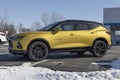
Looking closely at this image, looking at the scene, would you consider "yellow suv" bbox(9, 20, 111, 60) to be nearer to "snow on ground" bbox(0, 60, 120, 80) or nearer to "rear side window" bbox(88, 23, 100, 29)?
"rear side window" bbox(88, 23, 100, 29)

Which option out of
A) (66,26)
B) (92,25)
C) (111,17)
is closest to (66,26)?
(66,26)

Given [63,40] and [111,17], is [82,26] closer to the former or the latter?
[63,40]

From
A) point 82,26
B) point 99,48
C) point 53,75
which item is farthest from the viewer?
point 99,48

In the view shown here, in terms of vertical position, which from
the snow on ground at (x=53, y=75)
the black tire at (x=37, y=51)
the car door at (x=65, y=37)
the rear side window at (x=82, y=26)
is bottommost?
the snow on ground at (x=53, y=75)

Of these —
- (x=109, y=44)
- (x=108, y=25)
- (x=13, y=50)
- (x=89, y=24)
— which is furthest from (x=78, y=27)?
(x=108, y=25)

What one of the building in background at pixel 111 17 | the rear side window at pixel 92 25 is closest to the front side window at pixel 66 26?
the rear side window at pixel 92 25

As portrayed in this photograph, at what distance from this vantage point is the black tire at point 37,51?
13000mm

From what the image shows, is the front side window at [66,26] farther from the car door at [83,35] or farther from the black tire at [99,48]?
the black tire at [99,48]

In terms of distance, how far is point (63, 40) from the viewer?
13.6 metres

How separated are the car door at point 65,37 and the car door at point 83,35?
0.80 feet

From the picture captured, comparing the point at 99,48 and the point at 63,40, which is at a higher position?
the point at 63,40

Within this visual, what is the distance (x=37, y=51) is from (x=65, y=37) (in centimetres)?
132

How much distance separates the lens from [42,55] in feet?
43.3

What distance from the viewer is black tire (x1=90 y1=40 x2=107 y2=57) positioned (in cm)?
1438
